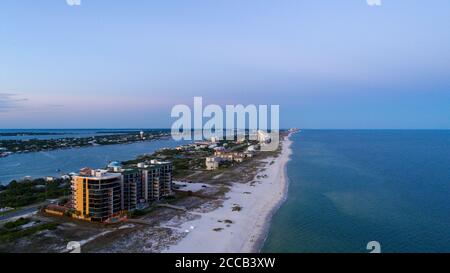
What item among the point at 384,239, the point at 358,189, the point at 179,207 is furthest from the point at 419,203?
the point at 179,207

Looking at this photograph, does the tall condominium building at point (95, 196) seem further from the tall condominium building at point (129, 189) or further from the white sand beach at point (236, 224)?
the white sand beach at point (236, 224)

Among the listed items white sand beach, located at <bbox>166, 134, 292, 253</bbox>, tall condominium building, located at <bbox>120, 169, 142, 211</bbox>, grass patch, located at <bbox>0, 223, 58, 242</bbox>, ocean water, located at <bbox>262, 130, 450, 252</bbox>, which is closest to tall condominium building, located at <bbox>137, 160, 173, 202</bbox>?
tall condominium building, located at <bbox>120, 169, 142, 211</bbox>

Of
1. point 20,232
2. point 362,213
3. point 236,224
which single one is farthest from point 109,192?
point 362,213

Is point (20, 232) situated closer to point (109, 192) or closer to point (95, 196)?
point (95, 196)

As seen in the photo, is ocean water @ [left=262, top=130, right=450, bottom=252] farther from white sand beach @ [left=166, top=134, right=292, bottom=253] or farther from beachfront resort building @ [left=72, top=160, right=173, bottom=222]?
beachfront resort building @ [left=72, top=160, right=173, bottom=222]

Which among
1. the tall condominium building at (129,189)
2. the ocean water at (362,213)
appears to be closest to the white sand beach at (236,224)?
the ocean water at (362,213)

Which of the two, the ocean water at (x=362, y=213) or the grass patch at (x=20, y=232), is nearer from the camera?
the grass patch at (x=20, y=232)

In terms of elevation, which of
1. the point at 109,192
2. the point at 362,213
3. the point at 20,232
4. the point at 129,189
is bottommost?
the point at 362,213
